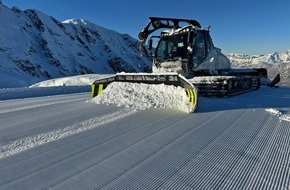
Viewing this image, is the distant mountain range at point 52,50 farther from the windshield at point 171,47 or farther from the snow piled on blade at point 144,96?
the snow piled on blade at point 144,96

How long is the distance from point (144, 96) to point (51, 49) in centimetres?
7156

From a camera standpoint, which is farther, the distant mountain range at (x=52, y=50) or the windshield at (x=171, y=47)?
the distant mountain range at (x=52, y=50)

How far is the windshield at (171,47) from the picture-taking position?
9.71 metres

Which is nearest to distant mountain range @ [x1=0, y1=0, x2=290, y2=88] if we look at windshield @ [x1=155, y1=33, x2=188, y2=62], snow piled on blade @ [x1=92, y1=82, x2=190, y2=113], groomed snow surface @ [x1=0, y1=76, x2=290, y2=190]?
windshield @ [x1=155, y1=33, x2=188, y2=62]

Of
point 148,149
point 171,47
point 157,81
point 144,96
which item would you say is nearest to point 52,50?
point 171,47

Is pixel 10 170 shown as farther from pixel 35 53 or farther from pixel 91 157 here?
pixel 35 53

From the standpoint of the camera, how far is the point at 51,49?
240 feet

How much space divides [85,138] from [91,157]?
796 mm

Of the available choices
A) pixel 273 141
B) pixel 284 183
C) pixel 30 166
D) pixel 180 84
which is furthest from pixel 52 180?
pixel 180 84

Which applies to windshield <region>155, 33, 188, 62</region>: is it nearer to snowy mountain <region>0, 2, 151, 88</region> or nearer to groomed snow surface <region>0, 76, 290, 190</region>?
groomed snow surface <region>0, 76, 290, 190</region>

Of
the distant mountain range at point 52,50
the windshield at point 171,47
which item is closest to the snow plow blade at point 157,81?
the windshield at point 171,47

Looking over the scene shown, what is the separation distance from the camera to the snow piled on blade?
6320mm

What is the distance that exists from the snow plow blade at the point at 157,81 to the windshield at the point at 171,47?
7.84 ft

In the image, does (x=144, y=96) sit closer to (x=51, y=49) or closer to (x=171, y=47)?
(x=171, y=47)
